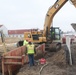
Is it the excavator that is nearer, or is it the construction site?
the construction site

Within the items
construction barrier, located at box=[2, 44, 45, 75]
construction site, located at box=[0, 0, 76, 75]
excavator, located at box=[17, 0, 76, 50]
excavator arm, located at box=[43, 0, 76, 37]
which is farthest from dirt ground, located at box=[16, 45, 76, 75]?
excavator arm, located at box=[43, 0, 76, 37]

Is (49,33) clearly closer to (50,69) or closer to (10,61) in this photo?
(10,61)

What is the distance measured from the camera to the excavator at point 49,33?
23.4m

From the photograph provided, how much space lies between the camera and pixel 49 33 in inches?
981

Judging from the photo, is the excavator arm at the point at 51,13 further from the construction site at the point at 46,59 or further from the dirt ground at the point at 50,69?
the dirt ground at the point at 50,69

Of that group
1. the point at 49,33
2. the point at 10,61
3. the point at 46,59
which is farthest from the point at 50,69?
the point at 49,33

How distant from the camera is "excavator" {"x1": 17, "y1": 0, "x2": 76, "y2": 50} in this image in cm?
2339

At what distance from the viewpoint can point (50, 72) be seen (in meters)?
14.1

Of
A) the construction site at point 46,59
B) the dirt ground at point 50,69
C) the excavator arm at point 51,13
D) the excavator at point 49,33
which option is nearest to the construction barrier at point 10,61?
the construction site at point 46,59

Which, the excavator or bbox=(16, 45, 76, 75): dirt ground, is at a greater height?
the excavator

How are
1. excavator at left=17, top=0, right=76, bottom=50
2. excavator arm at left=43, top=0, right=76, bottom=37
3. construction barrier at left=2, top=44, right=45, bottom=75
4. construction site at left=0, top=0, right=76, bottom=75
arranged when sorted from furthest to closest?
excavator at left=17, top=0, right=76, bottom=50 → excavator arm at left=43, top=0, right=76, bottom=37 → construction barrier at left=2, top=44, right=45, bottom=75 → construction site at left=0, top=0, right=76, bottom=75

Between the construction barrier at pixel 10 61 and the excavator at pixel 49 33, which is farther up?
the excavator at pixel 49 33

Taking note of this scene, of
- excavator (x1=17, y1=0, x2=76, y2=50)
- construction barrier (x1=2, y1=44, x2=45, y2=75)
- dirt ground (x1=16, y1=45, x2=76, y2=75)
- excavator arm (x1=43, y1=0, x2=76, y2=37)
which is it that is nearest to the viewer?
dirt ground (x1=16, y1=45, x2=76, y2=75)

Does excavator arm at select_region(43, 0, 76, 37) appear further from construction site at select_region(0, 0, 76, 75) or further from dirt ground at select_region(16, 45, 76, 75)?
dirt ground at select_region(16, 45, 76, 75)
